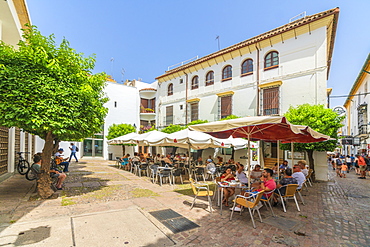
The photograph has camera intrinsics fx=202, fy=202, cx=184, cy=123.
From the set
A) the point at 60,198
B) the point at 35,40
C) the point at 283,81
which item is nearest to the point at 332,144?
the point at 283,81

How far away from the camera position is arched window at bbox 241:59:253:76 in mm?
16594

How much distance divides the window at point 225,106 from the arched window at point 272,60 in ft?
12.7

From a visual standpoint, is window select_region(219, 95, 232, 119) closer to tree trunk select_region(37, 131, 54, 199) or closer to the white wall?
the white wall

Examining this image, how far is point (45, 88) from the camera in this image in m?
5.34

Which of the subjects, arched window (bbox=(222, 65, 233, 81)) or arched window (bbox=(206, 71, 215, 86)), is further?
arched window (bbox=(206, 71, 215, 86))

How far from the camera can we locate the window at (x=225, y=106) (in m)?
17.6

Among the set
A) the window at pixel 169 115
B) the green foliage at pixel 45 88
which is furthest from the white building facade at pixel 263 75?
the green foliage at pixel 45 88

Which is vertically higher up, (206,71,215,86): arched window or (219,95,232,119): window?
(206,71,215,86): arched window

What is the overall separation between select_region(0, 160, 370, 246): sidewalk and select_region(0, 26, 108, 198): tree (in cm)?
154

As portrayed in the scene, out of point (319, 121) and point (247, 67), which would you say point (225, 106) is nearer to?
point (247, 67)

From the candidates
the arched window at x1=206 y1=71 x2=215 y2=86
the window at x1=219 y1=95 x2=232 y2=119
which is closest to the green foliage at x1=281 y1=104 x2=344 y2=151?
the window at x1=219 y1=95 x2=232 y2=119

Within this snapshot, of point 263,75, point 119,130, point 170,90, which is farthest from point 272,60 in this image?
point 119,130

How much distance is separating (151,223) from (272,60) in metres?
15.0

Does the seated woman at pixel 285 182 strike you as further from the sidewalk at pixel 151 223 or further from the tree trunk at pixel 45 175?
the tree trunk at pixel 45 175
